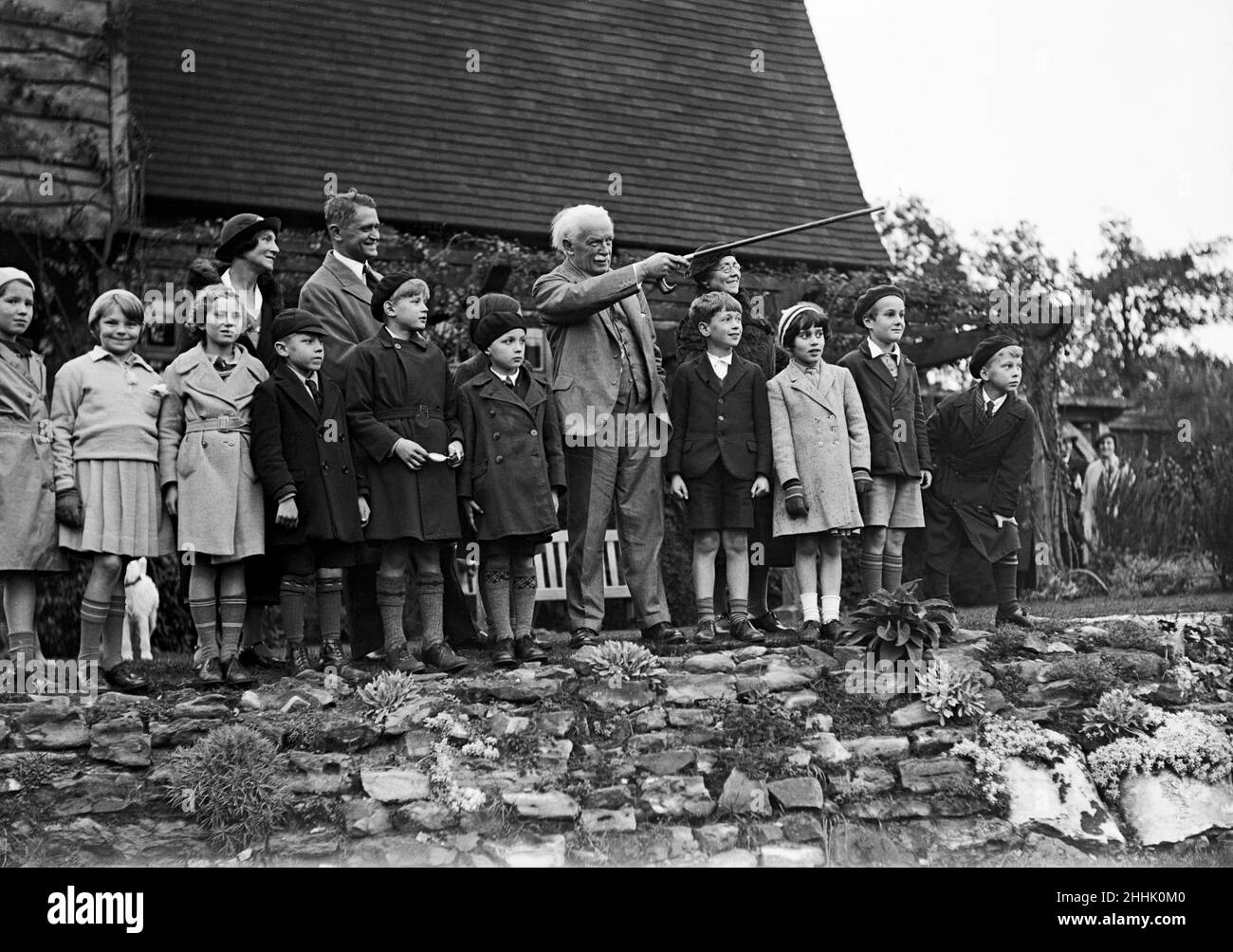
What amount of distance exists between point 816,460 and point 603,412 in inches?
45.8

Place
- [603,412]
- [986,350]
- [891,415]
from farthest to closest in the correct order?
[986,350] → [891,415] → [603,412]

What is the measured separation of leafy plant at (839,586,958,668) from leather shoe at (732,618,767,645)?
0.46 meters

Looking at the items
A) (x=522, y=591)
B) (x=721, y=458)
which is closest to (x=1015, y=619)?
(x=721, y=458)

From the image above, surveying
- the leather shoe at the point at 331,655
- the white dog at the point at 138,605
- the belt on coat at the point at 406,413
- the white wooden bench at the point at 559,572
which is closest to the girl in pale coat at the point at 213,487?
the leather shoe at the point at 331,655

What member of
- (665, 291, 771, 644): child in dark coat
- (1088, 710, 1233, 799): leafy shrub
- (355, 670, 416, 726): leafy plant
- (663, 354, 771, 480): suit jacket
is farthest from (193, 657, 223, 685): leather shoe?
(1088, 710, 1233, 799): leafy shrub

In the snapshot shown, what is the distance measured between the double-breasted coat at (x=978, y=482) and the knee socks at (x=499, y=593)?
102 inches

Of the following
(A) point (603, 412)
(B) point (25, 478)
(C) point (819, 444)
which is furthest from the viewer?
(C) point (819, 444)

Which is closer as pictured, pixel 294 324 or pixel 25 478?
pixel 25 478

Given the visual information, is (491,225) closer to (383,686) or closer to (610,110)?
(610,110)

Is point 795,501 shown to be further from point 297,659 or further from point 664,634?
point 297,659

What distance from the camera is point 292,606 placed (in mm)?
6758

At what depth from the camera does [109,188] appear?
1023 cm
